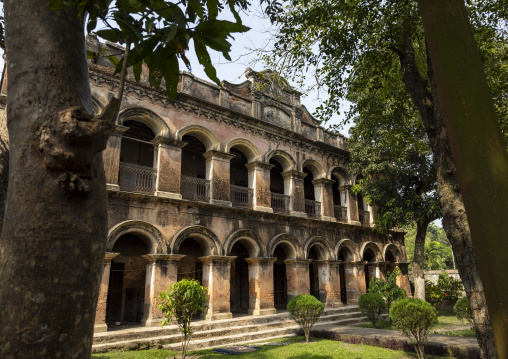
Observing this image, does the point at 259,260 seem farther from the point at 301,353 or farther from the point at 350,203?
the point at 350,203

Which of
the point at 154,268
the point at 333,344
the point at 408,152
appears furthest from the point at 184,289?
the point at 408,152

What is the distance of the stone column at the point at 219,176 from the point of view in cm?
1152

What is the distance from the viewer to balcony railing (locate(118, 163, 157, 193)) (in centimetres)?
1005

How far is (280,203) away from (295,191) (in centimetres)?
78

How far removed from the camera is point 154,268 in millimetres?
9586

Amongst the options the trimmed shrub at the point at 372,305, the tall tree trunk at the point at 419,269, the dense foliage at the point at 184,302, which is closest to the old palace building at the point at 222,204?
the dense foliage at the point at 184,302

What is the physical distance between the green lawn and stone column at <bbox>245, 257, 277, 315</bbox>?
9.17 feet

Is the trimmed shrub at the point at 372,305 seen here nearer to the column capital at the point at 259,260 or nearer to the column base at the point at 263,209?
the column capital at the point at 259,260

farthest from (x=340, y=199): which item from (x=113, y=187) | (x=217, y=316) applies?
(x=113, y=187)

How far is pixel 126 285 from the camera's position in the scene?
11656 mm

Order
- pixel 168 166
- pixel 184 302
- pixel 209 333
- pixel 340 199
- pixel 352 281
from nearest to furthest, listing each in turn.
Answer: pixel 184 302 < pixel 209 333 < pixel 168 166 < pixel 352 281 < pixel 340 199

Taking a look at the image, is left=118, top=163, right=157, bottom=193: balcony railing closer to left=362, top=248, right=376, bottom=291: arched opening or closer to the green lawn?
the green lawn

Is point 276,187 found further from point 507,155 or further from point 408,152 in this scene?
point 507,155

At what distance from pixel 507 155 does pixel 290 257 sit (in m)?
12.5
